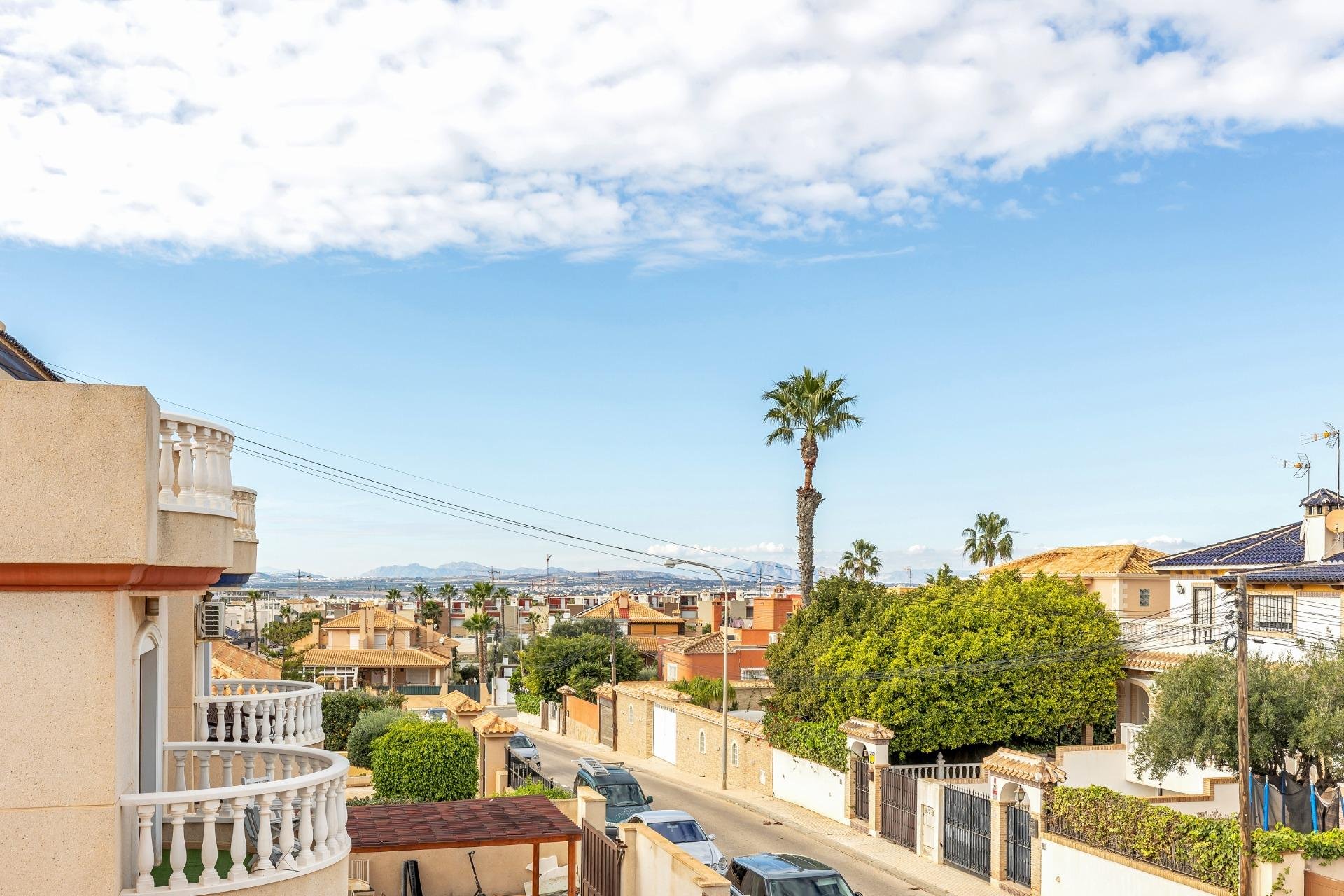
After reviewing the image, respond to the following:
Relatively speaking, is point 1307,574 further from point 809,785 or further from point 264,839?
point 264,839

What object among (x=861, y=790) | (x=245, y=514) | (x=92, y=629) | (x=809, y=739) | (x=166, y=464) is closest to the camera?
(x=92, y=629)

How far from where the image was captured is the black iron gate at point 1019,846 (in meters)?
23.3

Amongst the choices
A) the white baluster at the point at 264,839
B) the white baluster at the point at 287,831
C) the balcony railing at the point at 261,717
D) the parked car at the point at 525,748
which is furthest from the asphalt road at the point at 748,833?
the white baluster at the point at 264,839

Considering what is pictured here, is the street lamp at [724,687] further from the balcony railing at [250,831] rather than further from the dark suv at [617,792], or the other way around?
the balcony railing at [250,831]

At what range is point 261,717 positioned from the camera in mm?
12430

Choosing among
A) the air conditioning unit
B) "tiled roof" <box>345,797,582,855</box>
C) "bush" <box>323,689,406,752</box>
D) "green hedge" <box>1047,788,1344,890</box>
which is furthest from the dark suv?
"bush" <box>323,689,406,752</box>

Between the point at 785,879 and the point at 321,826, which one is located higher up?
the point at 321,826

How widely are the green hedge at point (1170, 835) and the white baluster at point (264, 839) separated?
16.3 metres

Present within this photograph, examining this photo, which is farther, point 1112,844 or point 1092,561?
point 1092,561

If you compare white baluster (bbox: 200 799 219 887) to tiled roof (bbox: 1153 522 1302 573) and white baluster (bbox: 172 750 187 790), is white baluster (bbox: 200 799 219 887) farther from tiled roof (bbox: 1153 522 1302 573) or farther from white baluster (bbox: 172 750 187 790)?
tiled roof (bbox: 1153 522 1302 573)

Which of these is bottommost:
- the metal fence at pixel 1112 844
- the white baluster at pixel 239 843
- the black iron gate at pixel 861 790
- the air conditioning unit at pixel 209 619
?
the black iron gate at pixel 861 790

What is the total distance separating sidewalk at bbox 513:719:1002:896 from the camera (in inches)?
947

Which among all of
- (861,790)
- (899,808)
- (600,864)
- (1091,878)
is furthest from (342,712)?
(1091,878)

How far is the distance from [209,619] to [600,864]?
6871 mm
